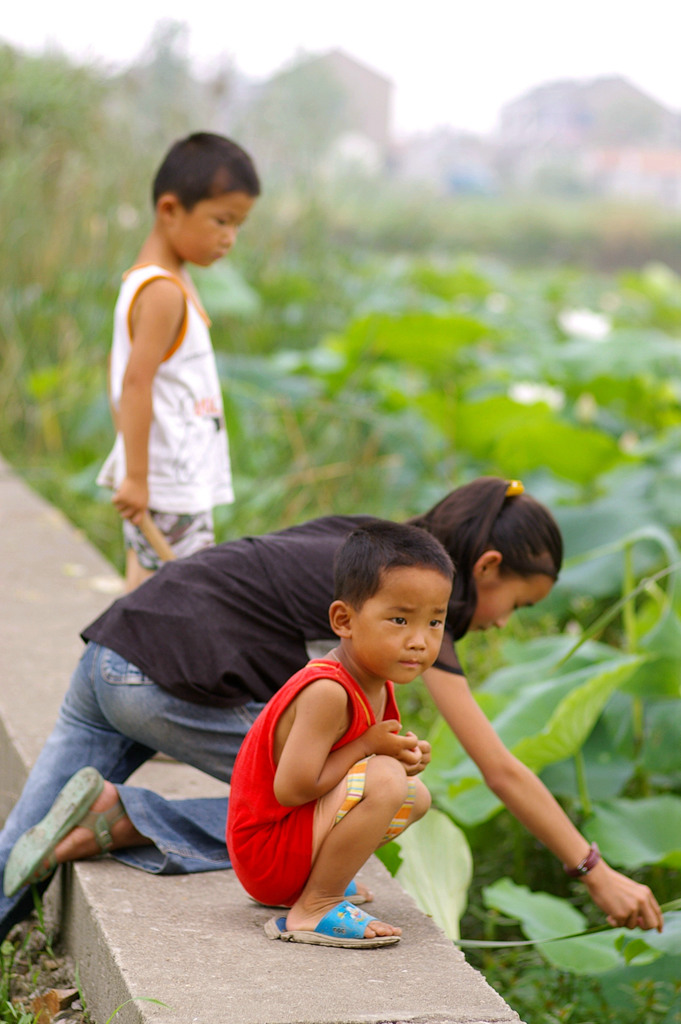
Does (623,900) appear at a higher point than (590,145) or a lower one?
lower

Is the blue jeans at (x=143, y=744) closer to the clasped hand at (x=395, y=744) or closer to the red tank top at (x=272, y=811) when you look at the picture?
the red tank top at (x=272, y=811)

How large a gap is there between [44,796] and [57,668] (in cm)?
69

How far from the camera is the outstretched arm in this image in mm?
1769

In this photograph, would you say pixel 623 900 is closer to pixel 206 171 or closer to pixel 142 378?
pixel 142 378

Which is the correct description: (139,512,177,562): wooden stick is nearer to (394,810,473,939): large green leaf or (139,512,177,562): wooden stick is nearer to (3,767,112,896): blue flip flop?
(3,767,112,896): blue flip flop

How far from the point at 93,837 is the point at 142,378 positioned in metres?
0.86

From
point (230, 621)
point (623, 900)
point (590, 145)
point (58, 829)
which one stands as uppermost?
point (590, 145)

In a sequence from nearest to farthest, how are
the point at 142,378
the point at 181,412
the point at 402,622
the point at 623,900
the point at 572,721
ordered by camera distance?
the point at 402,622, the point at 623,900, the point at 572,721, the point at 142,378, the point at 181,412

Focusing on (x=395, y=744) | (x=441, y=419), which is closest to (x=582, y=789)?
(x=395, y=744)

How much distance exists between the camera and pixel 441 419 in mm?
4629

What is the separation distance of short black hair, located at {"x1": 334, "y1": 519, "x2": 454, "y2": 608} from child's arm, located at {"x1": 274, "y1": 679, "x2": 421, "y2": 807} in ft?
0.40

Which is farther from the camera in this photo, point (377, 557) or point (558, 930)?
point (558, 930)

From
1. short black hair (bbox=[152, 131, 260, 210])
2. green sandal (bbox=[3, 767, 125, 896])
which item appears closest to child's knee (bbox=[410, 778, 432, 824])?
green sandal (bbox=[3, 767, 125, 896])

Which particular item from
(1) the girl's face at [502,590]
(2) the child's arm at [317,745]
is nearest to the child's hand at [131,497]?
(1) the girl's face at [502,590]
